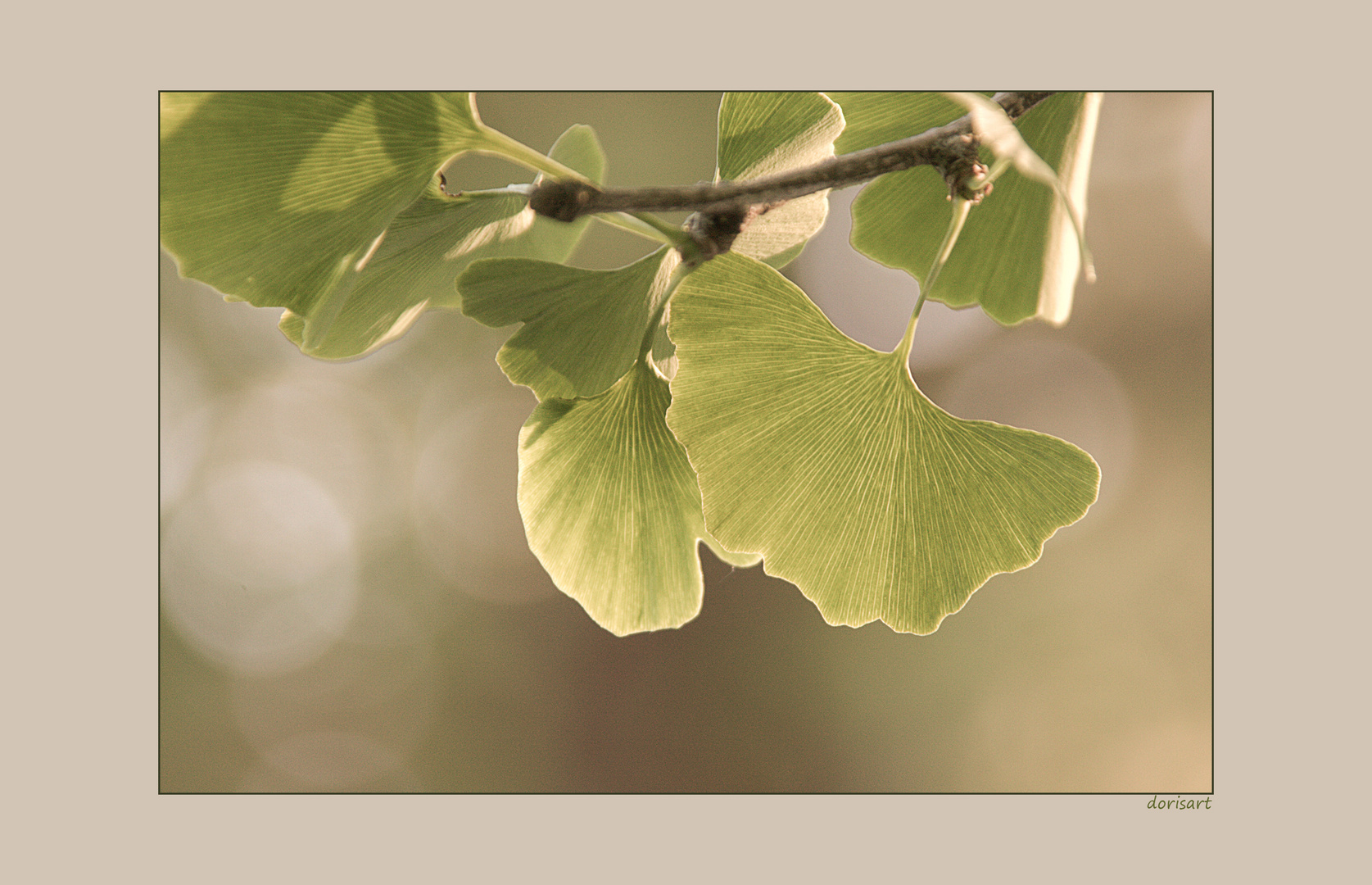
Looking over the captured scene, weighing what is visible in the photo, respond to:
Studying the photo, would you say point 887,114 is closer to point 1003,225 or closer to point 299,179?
point 1003,225

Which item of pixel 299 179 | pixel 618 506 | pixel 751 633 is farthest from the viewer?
pixel 751 633

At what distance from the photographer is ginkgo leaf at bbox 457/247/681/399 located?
41 centimetres

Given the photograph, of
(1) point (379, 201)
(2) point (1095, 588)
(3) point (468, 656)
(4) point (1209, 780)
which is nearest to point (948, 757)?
(2) point (1095, 588)

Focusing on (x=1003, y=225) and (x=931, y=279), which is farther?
(x=1003, y=225)

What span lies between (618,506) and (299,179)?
9.6 inches

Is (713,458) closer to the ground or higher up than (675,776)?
higher up

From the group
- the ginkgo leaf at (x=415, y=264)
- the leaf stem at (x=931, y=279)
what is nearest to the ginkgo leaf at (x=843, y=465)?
the leaf stem at (x=931, y=279)

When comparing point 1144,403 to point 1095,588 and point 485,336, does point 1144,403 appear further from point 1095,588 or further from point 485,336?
point 485,336

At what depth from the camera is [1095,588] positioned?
5.88 ft

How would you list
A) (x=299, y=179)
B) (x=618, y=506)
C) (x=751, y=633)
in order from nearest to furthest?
1. (x=299, y=179)
2. (x=618, y=506)
3. (x=751, y=633)

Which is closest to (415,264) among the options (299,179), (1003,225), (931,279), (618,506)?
(299,179)

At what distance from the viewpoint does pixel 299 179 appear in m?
0.38

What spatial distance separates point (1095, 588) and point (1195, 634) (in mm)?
226

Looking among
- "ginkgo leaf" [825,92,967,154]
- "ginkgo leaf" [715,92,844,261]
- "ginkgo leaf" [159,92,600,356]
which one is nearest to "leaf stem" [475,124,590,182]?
"ginkgo leaf" [159,92,600,356]
